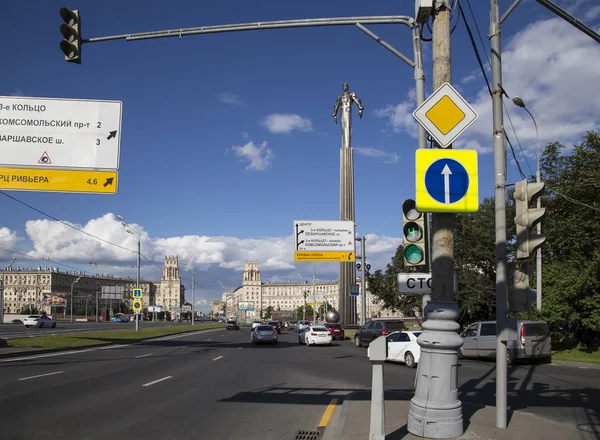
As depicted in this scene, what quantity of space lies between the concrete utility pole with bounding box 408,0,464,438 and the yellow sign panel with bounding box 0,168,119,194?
36.6ft

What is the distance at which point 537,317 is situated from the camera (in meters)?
24.1

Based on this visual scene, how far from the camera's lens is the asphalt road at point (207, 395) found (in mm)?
8062

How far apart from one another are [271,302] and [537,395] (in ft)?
596

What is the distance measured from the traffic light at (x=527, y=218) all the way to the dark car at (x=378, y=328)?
74.0ft

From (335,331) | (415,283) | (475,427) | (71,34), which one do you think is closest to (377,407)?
(475,427)

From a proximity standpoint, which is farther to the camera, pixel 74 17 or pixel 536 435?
pixel 74 17

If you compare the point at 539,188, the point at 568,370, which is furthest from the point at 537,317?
the point at 539,188

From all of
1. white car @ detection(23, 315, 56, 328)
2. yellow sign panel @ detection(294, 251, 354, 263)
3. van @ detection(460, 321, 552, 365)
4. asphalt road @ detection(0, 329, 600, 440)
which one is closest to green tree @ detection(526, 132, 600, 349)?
van @ detection(460, 321, 552, 365)

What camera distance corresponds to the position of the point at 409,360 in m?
19.5

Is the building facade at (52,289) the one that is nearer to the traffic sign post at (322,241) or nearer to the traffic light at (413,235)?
the traffic sign post at (322,241)

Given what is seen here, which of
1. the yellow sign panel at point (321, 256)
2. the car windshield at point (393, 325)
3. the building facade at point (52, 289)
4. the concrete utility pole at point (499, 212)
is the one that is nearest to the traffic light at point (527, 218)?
the concrete utility pole at point (499, 212)

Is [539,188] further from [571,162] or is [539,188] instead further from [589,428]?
[571,162]

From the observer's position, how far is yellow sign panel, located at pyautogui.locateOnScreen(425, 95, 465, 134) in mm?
6867

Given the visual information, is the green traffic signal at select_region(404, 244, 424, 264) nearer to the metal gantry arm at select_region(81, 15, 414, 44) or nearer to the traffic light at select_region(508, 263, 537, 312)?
the traffic light at select_region(508, 263, 537, 312)
